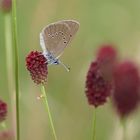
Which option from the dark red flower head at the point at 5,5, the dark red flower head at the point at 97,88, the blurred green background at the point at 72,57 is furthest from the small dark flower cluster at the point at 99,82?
the dark red flower head at the point at 5,5

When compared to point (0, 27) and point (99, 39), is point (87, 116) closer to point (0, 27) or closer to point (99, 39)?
point (99, 39)

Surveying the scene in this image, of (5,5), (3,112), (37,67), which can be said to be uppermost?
(5,5)

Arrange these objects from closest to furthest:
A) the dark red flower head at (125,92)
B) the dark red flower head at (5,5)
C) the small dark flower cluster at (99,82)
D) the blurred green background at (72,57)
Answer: the dark red flower head at (125,92) → the small dark flower cluster at (99,82) → the dark red flower head at (5,5) → the blurred green background at (72,57)

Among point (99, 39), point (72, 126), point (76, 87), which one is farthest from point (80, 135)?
point (99, 39)

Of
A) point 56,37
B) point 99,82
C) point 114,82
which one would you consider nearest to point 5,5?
point 56,37

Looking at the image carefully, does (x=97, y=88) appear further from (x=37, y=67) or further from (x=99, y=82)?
(x=37, y=67)

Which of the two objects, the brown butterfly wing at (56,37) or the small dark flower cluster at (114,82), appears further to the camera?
the brown butterfly wing at (56,37)

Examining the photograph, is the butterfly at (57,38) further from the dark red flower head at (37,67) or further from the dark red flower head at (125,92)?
the dark red flower head at (125,92)
